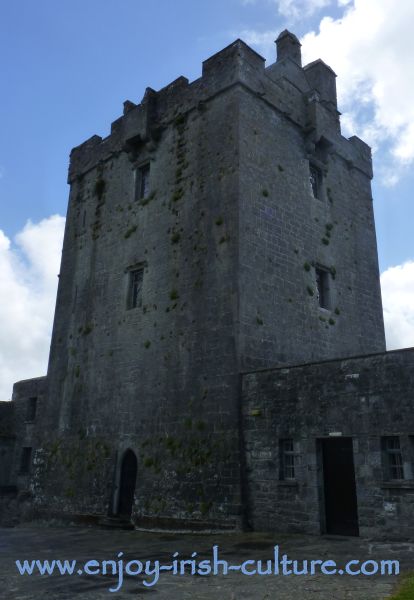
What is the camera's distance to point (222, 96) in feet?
53.9

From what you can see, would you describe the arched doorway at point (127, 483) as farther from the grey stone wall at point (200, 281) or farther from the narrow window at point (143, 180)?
the narrow window at point (143, 180)

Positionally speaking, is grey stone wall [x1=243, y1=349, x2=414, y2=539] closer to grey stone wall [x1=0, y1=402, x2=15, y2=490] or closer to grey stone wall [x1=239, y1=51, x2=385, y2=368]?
grey stone wall [x1=239, y1=51, x2=385, y2=368]

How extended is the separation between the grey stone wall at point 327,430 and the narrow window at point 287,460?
0.15 m

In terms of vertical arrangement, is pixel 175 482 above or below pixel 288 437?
below

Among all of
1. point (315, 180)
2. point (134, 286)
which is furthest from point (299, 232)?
point (134, 286)

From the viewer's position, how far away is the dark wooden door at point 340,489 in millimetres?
11398

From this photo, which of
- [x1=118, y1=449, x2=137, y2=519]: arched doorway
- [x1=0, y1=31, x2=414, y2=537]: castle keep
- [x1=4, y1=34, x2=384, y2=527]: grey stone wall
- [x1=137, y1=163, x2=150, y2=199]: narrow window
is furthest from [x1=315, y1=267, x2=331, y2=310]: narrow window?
[x1=118, y1=449, x2=137, y2=519]: arched doorway

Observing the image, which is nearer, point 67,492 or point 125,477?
point 125,477

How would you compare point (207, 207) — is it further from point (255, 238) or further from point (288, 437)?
point (288, 437)

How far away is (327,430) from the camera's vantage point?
11.6 metres

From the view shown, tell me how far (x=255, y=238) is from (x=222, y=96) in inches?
193

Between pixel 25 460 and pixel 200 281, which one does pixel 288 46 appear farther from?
pixel 25 460

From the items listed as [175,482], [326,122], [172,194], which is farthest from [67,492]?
[326,122]

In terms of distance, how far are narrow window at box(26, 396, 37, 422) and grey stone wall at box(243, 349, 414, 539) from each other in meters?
16.9
